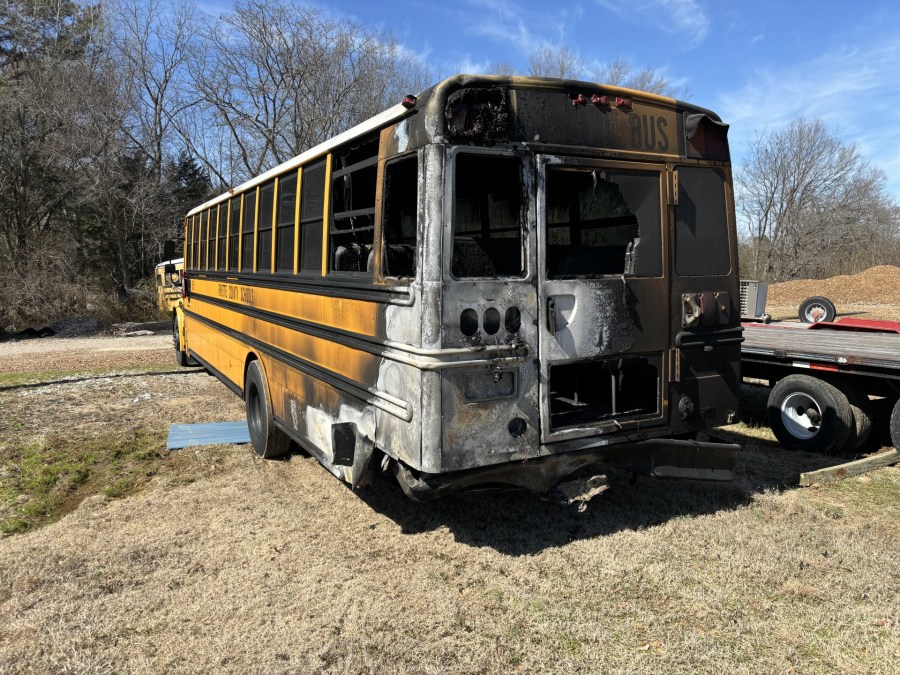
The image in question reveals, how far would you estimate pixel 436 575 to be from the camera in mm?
3555

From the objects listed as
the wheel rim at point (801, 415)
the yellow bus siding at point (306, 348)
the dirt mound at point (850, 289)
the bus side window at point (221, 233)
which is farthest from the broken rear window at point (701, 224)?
the dirt mound at point (850, 289)

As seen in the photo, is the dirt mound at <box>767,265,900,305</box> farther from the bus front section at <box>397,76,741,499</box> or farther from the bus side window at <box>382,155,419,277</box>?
the bus side window at <box>382,155,419,277</box>

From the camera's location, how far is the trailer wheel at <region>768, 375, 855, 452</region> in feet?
18.1

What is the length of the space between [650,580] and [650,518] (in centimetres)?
85

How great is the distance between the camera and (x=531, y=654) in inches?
111

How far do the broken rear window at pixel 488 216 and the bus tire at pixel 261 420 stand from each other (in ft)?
7.49

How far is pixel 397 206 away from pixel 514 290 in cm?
98

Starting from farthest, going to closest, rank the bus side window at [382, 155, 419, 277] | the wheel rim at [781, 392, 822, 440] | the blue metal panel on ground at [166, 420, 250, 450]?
the blue metal panel on ground at [166, 420, 250, 450] → the wheel rim at [781, 392, 822, 440] → the bus side window at [382, 155, 419, 277]

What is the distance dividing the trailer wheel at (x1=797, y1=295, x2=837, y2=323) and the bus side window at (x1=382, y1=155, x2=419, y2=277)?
458 inches

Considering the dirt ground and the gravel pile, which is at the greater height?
the gravel pile

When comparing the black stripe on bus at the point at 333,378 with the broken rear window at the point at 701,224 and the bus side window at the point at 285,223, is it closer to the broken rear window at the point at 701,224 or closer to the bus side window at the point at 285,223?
the bus side window at the point at 285,223

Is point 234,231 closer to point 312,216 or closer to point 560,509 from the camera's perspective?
point 312,216

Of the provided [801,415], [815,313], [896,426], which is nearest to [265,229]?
[801,415]

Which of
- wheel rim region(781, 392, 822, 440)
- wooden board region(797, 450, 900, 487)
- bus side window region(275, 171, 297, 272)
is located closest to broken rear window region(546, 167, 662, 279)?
bus side window region(275, 171, 297, 272)
